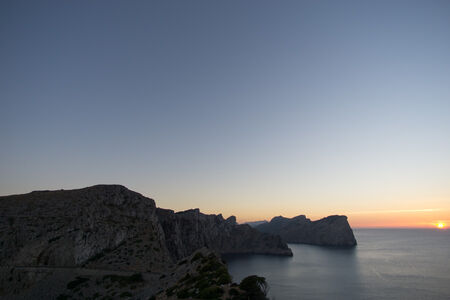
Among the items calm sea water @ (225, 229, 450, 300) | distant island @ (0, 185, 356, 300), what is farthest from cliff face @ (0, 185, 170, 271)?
calm sea water @ (225, 229, 450, 300)

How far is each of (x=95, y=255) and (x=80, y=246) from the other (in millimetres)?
5311

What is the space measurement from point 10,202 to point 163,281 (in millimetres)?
76538

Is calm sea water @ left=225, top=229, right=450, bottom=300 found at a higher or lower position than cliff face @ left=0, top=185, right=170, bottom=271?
lower

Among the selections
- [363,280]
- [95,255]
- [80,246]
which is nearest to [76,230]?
[80,246]

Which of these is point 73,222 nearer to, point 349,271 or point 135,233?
point 135,233

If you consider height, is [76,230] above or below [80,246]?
above

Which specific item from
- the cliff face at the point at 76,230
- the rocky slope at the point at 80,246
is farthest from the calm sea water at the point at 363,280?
the rocky slope at the point at 80,246

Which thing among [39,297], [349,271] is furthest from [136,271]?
[349,271]

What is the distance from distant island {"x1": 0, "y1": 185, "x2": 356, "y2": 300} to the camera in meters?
46.7

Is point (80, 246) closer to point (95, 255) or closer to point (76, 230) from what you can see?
point (95, 255)

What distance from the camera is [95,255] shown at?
82.9m

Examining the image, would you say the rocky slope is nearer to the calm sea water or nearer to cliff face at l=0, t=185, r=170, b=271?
cliff face at l=0, t=185, r=170, b=271

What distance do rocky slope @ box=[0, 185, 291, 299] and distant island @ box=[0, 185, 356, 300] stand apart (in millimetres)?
217

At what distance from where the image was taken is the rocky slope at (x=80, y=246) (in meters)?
62.1
